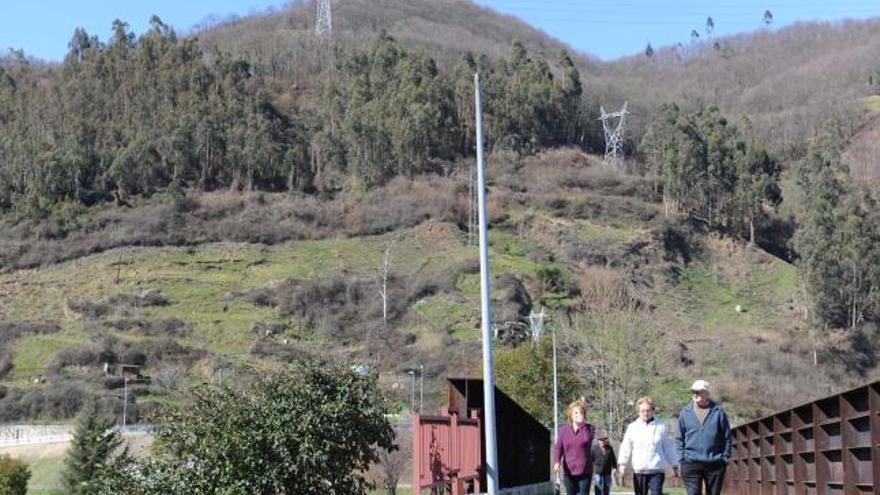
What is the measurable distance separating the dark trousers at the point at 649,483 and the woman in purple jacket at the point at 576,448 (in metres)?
0.58

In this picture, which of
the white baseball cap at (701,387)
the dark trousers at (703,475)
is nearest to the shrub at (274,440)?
the dark trousers at (703,475)

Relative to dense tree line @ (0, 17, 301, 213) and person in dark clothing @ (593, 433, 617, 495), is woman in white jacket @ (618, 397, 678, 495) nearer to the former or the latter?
person in dark clothing @ (593, 433, 617, 495)

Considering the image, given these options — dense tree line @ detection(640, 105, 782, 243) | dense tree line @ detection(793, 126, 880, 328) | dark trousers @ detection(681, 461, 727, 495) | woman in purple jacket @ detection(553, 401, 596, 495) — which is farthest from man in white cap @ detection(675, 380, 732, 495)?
dense tree line @ detection(640, 105, 782, 243)

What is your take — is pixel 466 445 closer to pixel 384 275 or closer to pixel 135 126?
pixel 384 275

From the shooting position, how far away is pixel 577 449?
12562 mm

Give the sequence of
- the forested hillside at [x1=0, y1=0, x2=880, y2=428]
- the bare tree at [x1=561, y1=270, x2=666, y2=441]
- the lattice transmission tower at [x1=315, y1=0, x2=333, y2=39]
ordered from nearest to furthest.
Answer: the bare tree at [x1=561, y1=270, x2=666, y2=441], the forested hillside at [x1=0, y1=0, x2=880, y2=428], the lattice transmission tower at [x1=315, y1=0, x2=333, y2=39]

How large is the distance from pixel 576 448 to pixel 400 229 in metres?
84.8

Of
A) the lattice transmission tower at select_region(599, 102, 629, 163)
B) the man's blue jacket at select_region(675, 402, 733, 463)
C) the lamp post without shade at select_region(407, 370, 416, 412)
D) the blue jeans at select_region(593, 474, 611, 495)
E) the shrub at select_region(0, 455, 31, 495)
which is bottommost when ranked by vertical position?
the shrub at select_region(0, 455, 31, 495)

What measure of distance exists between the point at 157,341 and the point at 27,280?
22.8m

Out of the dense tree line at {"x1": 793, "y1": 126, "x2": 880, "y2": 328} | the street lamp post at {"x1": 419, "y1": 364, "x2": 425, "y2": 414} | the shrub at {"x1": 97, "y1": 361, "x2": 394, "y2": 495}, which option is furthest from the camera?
the dense tree line at {"x1": 793, "y1": 126, "x2": 880, "y2": 328}

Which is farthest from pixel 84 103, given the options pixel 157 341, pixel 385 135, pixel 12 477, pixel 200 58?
pixel 12 477

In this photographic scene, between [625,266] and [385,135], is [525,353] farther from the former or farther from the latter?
[385,135]

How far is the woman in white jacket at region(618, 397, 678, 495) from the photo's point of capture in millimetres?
11883

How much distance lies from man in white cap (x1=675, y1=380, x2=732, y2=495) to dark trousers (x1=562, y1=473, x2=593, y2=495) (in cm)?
Answer: 186
